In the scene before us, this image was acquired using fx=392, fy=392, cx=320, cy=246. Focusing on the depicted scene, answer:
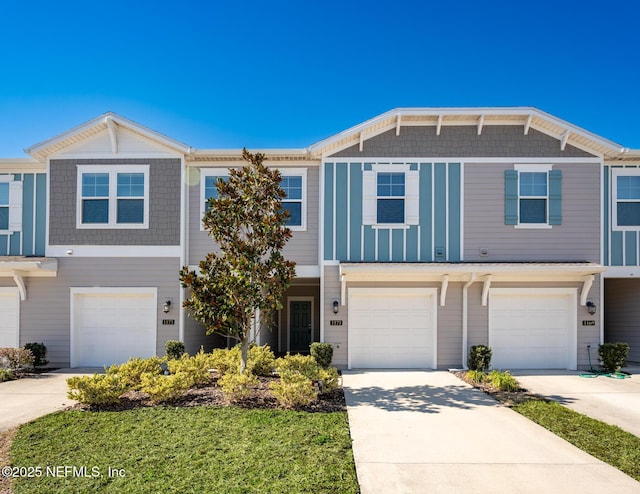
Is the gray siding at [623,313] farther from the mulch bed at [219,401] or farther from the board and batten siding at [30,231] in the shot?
the board and batten siding at [30,231]

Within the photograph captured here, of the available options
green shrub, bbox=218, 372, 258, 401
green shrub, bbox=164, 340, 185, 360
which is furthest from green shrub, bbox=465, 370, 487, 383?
green shrub, bbox=164, 340, 185, 360

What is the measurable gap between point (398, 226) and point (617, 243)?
629cm

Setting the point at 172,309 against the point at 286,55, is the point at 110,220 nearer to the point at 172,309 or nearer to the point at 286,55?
the point at 172,309

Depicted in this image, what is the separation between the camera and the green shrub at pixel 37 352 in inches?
423

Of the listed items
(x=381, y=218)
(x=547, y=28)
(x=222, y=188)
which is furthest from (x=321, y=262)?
(x=547, y=28)

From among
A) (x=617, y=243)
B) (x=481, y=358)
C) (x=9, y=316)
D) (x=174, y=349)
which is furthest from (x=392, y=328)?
(x=9, y=316)

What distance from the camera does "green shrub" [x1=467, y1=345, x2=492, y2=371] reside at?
34.0ft

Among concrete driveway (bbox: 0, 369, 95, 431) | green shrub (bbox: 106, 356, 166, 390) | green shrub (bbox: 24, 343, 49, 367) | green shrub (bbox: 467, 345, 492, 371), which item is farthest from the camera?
green shrub (bbox: 24, 343, 49, 367)

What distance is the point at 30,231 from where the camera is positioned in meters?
11.6

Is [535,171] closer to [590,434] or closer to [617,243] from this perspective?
[617,243]

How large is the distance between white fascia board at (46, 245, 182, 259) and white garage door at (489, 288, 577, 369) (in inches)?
363

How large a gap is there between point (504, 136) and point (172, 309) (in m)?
10.6

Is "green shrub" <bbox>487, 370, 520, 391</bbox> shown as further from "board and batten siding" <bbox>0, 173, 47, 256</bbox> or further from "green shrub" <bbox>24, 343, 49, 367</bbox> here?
"board and batten siding" <bbox>0, 173, 47, 256</bbox>

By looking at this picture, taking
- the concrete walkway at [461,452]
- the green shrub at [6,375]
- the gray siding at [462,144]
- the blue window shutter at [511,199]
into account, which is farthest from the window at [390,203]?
the green shrub at [6,375]
